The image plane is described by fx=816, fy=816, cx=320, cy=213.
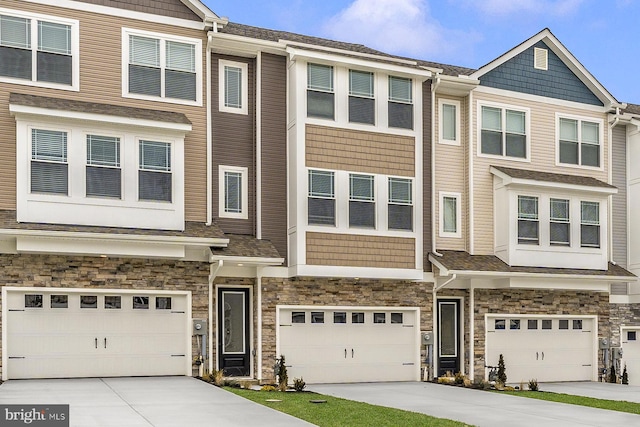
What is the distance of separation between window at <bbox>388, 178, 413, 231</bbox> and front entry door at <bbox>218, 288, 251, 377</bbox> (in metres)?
4.51

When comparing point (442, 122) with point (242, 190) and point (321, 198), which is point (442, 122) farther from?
point (242, 190)

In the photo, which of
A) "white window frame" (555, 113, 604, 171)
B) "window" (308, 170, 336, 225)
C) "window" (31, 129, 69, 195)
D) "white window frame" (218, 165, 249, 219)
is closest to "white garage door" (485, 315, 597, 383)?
"white window frame" (555, 113, 604, 171)

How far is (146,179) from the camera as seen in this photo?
64.2ft

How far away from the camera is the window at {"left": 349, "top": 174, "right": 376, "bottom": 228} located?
22.0 meters

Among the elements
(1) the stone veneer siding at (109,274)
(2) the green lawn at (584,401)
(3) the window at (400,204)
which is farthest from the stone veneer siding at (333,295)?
(2) the green lawn at (584,401)

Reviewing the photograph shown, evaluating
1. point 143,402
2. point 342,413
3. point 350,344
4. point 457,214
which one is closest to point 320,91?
point 457,214

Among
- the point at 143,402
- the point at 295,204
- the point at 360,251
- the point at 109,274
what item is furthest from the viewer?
the point at 360,251

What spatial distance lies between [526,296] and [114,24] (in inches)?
563

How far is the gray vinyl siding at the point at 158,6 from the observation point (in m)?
20.2

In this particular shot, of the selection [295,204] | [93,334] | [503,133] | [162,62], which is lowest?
[93,334]

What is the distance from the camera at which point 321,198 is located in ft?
71.0

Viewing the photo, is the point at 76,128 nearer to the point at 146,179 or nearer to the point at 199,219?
the point at 146,179

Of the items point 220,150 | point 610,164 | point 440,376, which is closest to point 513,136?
point 610,164

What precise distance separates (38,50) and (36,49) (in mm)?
51
